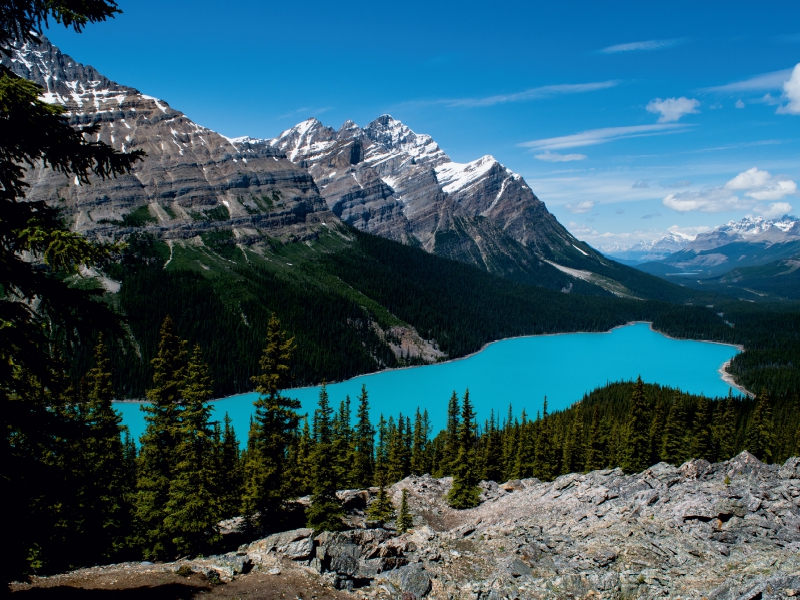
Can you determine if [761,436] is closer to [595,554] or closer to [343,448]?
[343,448]

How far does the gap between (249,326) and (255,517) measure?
482ft

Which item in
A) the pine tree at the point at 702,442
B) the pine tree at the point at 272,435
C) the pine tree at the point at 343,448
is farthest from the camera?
the pine tree at the point at 702,442

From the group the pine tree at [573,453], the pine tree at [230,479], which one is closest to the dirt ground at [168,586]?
the pine tree at [230,479]

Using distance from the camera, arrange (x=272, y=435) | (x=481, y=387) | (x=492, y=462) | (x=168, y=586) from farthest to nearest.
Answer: (x=481, y=387) < (x=492, y=462) < (x=272, y=435) < (x=168, y=586)

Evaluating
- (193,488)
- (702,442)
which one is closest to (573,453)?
(702,442)

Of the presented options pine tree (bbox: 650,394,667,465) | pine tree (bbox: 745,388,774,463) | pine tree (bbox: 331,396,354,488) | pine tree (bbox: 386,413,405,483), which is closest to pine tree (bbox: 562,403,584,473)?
pine tree (bbox: 650,394,667,465)

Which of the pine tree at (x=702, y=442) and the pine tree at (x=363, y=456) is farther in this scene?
the pine tree at (x=702, y=442)

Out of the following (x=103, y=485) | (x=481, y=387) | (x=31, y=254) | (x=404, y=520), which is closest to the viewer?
(x=31, y=254)

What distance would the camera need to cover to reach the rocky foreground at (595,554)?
2441cm

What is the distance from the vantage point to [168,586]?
21656mm

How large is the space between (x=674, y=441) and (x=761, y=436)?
50.7 feet

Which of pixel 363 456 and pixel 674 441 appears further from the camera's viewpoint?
pixel 674 441

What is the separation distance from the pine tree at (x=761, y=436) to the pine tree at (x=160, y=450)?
7448cm

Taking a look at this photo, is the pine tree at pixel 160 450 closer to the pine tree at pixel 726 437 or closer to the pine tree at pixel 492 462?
the pine tree at pixel 492 462
